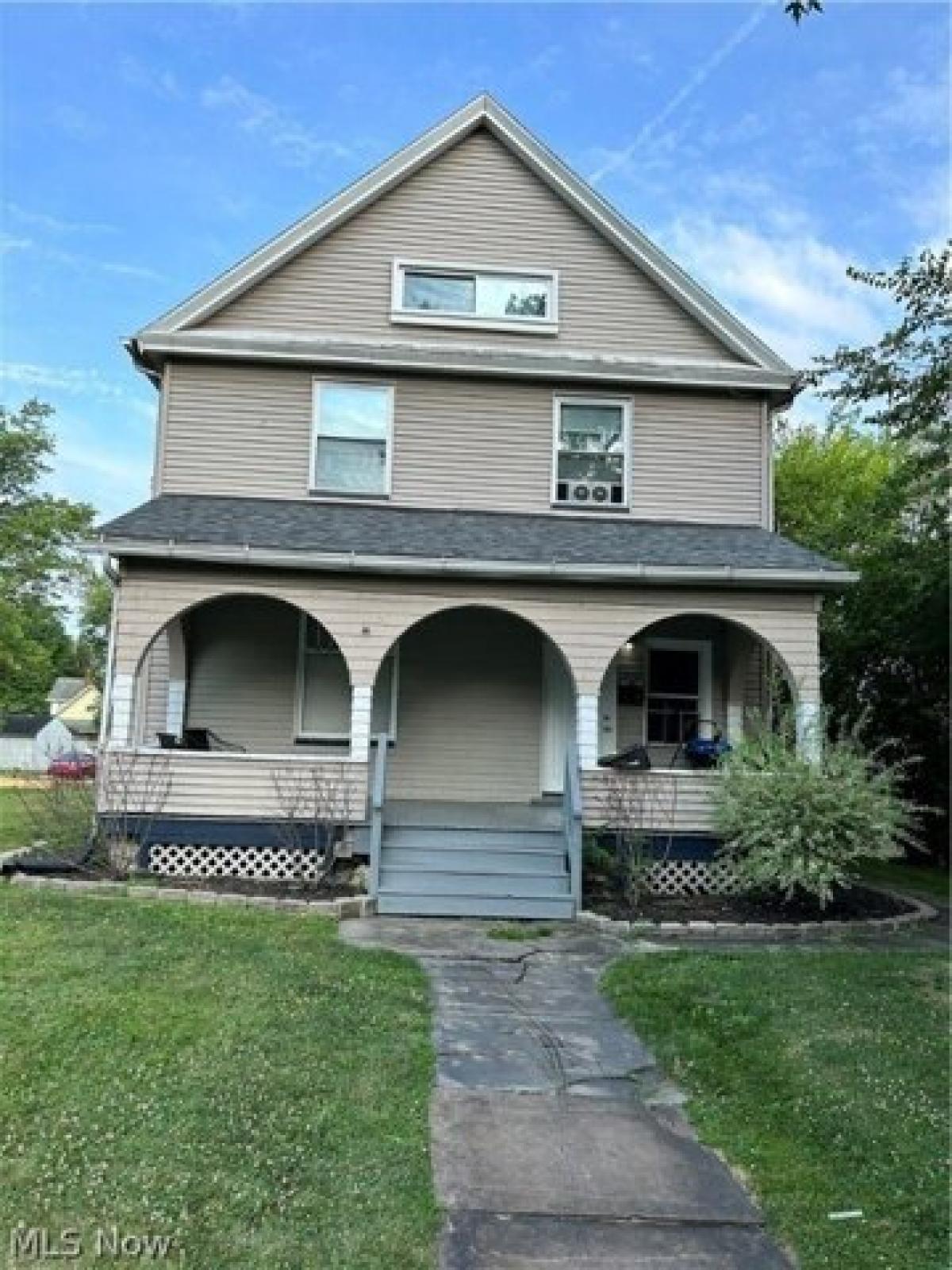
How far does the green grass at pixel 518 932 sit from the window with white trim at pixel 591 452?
18.1 ft

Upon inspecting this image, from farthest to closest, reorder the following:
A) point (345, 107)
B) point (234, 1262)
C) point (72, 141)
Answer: point (72, 141)
point (345, 107)
point (234, 1262)

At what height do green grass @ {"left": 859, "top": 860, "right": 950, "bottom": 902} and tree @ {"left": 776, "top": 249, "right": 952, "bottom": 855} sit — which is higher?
tree @ {"left": 776, "top": 249, "right": 952, "bottom": 855}

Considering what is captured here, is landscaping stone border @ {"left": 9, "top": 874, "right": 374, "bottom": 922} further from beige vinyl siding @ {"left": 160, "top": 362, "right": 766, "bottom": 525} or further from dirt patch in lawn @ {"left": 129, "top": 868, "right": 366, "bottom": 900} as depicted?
beige vinyl siding @ {"left": 160, "top": 362, "right": 766, "bottom": 525}

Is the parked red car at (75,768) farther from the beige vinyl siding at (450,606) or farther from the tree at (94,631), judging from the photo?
the tree at (94,631)

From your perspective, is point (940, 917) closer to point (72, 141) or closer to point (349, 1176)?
point (349, 1176)

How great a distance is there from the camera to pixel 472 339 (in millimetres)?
12031

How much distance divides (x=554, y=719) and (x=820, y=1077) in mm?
6755

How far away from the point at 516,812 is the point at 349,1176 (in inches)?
272

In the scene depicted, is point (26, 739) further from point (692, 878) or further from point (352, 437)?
point (692, 878)

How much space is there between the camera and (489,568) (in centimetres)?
968

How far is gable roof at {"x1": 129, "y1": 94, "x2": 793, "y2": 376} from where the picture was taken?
39.4ft

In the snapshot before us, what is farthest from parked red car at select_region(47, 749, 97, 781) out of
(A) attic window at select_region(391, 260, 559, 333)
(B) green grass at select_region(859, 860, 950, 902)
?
(B) green grass at select_region(859, 860, 950, 902)

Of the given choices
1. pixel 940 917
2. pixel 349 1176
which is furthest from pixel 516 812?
pixel 349 1176

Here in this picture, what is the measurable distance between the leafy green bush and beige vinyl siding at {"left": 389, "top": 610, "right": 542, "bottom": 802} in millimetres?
2977
